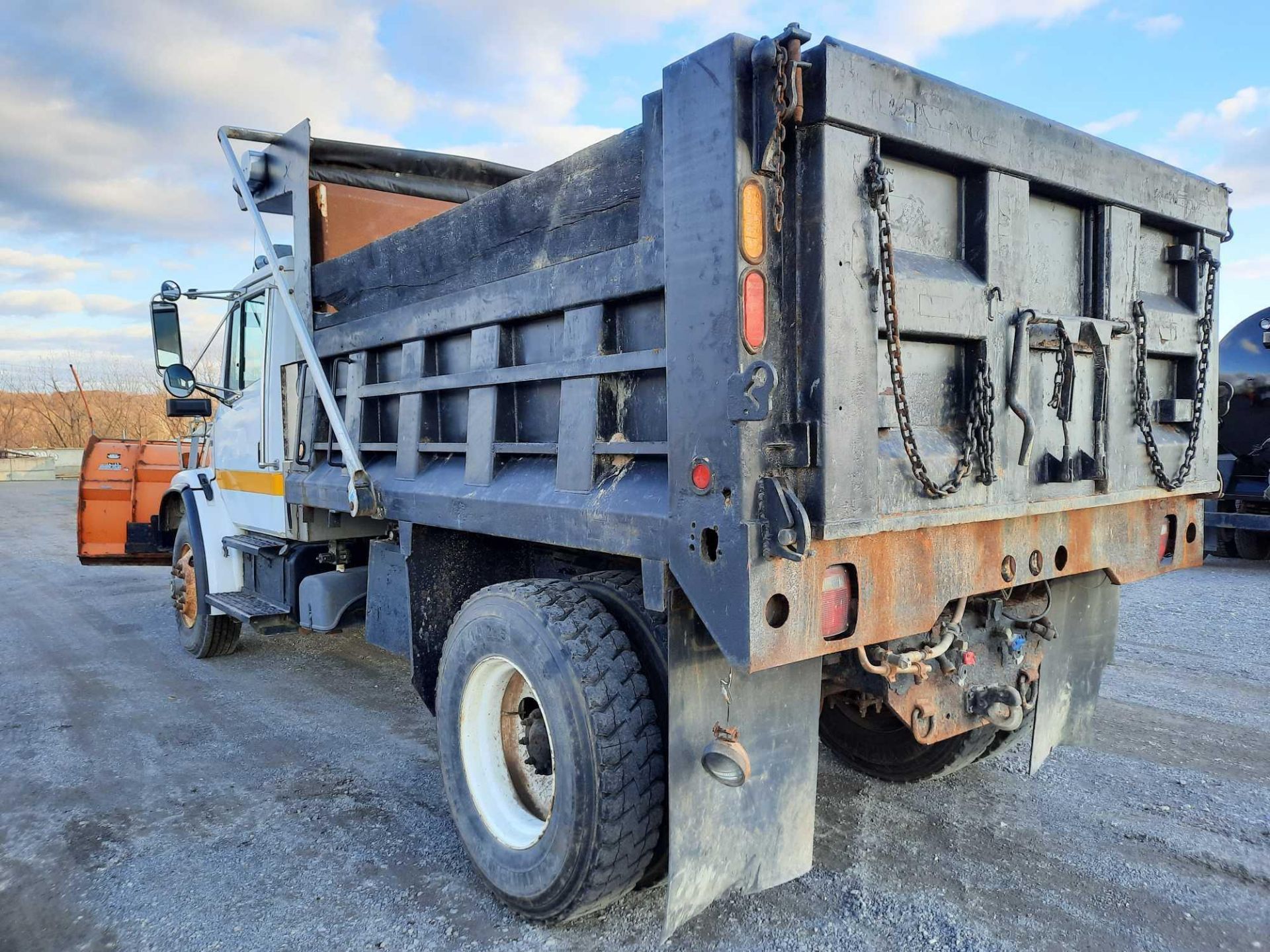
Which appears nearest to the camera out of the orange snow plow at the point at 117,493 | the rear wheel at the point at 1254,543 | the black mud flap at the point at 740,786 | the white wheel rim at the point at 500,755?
the black mud flap at the point at 740,786

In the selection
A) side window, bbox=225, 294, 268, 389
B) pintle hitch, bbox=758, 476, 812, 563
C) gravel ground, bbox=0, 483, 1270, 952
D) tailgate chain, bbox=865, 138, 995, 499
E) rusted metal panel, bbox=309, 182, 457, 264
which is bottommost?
gravel ground, bbox=0, 483, 1270, 952

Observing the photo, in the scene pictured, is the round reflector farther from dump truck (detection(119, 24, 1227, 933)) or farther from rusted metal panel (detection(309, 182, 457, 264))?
rusted metal panel (detection(309, 182, 457, 264))

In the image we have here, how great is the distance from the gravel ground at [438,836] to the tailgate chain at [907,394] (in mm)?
1469

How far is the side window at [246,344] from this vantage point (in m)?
5.65

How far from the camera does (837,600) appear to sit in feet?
8.10

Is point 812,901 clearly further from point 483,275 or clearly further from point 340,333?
point 340,333

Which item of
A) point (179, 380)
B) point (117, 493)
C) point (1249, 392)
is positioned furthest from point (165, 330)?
point (1249, 392)

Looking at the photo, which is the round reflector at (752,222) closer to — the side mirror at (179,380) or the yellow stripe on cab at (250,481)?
the yellow stripe on cab at (250,481)

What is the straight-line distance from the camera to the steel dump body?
231 cm

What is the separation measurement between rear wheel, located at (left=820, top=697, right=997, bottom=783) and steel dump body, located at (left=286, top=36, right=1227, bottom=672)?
3.19 ft

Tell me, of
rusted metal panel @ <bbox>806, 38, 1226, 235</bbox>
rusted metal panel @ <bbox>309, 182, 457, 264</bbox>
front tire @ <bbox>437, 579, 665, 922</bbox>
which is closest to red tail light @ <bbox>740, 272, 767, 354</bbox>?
rusted metal panel @ <bbox>806, 38, 1226, 235</bbox>

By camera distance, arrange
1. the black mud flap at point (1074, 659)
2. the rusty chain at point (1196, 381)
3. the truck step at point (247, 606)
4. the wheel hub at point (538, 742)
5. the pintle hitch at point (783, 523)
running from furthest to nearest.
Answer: the truck step at point (247, 606) → the black mud flap at point (1074, 659) → the rusty chain at point (1196, 381) → the wheel hub at point (538, 742) → the pintle hitch at point (783, 523)

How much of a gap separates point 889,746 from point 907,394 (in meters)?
2.02

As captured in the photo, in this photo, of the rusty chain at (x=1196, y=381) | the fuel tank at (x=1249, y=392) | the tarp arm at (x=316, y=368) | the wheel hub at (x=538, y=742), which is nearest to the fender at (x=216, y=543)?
the tarp arm at (x=316, y=368)
